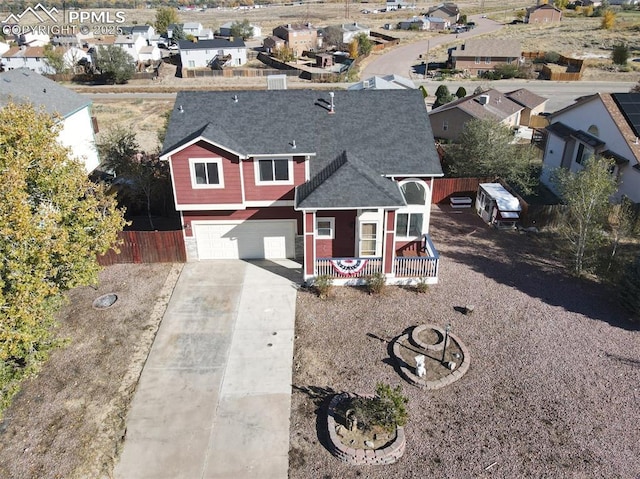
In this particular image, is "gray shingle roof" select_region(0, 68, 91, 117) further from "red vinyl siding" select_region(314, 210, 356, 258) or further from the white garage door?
"red vinyl siding" select_region(314, 210, 356, 258)

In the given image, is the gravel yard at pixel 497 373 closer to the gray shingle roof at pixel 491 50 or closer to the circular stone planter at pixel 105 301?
the circular stone planter at pixel 105 301

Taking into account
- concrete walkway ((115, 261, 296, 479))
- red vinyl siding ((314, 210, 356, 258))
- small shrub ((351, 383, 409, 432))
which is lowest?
concrete walkway ((115, 261, 296, 479))

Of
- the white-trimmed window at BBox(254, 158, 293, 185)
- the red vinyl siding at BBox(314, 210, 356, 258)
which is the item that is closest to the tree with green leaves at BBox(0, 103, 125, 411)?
the white-trimmed window at BBox(254, 158, 293, 185)

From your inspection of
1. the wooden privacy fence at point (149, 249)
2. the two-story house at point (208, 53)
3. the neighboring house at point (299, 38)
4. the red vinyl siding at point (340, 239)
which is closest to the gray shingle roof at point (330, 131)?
the red vinyl siding at point (340, 239)

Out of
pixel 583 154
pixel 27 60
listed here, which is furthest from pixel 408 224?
pixel 27 60

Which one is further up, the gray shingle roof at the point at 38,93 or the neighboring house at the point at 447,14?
the neighboring house at the point at 447,14

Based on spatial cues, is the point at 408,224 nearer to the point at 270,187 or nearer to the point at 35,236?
the point at 270,187

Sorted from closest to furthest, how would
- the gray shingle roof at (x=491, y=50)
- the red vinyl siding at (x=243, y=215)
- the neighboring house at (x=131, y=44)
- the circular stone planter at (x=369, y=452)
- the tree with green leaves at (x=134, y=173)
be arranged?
the circular stone planter at (x=369, y=452), the red vinyl siding at (x=243, y=215), the tree with green leaves at (x=134, y=173), the gray shingle roof at (x=491, y=50), the neighboring house at (x=131, y=44)
